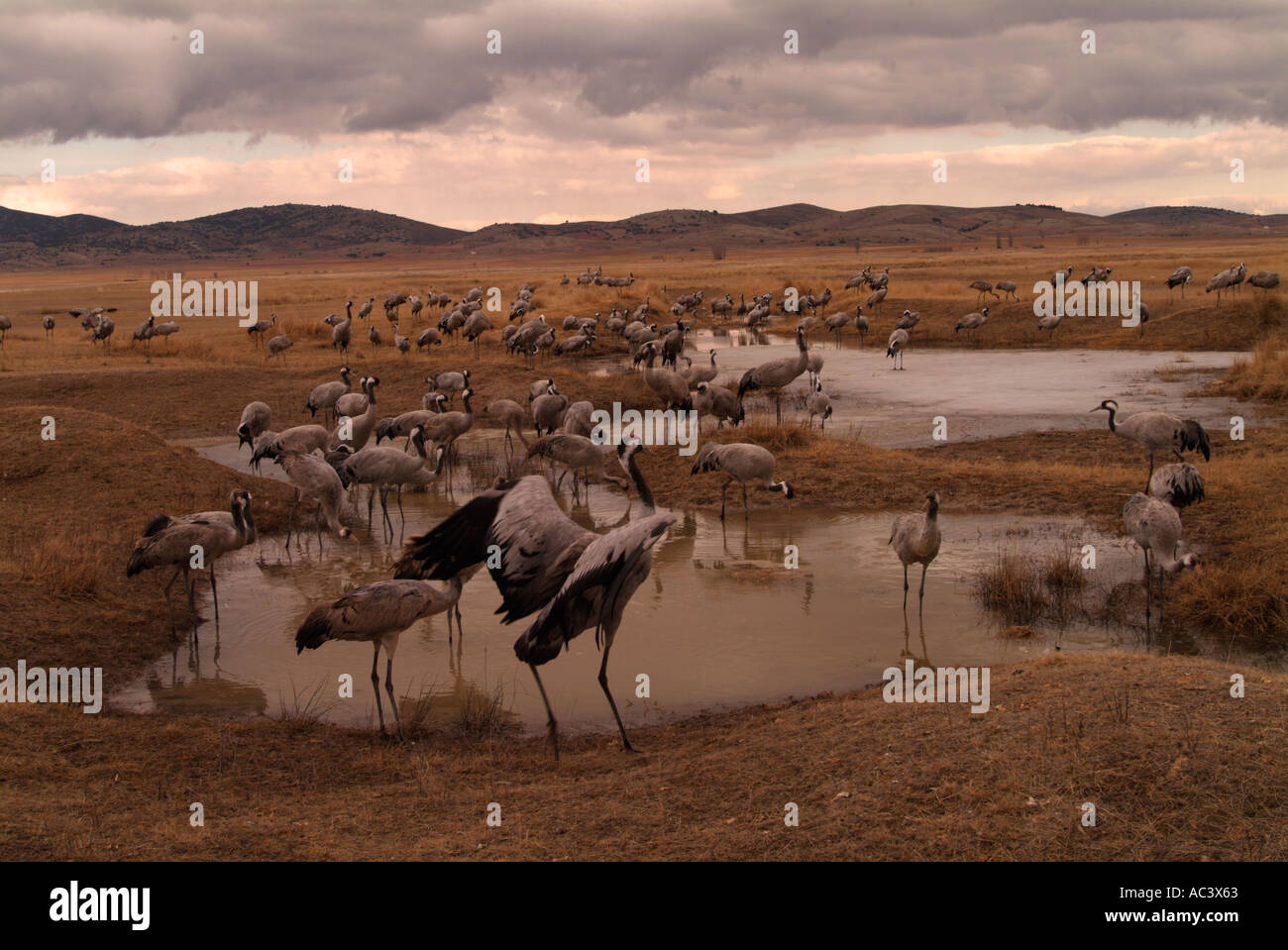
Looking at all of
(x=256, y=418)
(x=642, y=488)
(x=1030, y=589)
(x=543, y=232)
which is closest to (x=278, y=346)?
(x=256, y=418)

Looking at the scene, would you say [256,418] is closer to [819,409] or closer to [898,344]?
[819,409]

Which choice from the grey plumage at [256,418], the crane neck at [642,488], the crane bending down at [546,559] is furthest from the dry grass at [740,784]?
the grey plumage at [256,418]

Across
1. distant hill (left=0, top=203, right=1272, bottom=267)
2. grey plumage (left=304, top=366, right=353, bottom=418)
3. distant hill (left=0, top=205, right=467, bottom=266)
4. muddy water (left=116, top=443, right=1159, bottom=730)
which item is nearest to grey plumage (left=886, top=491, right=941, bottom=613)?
muddy water (left=116, top=443, right=1159, bottom=730)

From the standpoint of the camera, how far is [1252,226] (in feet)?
472

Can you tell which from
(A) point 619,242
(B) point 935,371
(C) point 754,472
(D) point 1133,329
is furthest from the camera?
(A) point 619,242

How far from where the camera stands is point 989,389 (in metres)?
20.5

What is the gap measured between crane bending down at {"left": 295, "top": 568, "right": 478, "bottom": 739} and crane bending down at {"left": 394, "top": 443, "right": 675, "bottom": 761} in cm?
18

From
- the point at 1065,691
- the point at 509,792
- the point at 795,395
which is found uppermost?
the point at 795,395

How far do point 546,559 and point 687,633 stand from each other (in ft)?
7.69

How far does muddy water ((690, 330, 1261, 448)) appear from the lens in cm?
1660

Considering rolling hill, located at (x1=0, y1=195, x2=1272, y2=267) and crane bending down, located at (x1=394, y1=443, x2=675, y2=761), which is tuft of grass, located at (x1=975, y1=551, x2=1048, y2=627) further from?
rolling hill, located at (x1=0, y1=195, x2=1272, y2=267)
